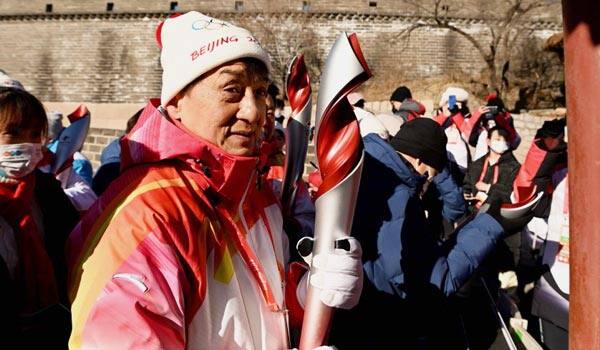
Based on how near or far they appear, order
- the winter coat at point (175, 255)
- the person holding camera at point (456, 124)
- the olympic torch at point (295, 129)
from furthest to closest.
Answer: the person holding camera at point (456, 124), the olympic torch at point (295, 129), the winter coat at point (175, 255)

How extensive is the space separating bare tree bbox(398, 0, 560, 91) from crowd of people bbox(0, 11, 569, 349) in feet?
78.8

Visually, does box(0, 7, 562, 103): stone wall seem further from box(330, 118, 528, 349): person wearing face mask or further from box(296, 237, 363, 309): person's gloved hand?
box(296, 237, 363, 309): person's gloved hand

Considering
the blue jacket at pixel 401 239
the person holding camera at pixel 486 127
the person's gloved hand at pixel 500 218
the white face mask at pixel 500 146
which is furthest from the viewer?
the person holding camera at pixel 486 127

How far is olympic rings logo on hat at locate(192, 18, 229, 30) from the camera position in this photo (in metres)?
1.46

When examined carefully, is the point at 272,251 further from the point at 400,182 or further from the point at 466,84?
the point at 466,84

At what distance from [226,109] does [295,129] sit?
0.56 meters

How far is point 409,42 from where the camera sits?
28.4 metres

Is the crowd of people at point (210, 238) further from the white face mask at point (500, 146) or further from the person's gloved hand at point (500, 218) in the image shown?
the white face mask at point (500, 146)

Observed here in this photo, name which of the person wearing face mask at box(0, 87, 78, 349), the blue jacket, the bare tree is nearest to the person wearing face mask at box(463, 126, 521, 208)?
the blue jacket

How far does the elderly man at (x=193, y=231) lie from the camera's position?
1121 mm

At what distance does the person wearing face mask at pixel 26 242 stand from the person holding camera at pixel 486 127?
3.96 m

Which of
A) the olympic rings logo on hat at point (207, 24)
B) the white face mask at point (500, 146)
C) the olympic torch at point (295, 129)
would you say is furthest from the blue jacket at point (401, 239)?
the white face mask at point (500, 146)

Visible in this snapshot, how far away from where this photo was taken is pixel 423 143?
8.25 ft

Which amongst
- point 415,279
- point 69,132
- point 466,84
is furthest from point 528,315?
point 466,84
